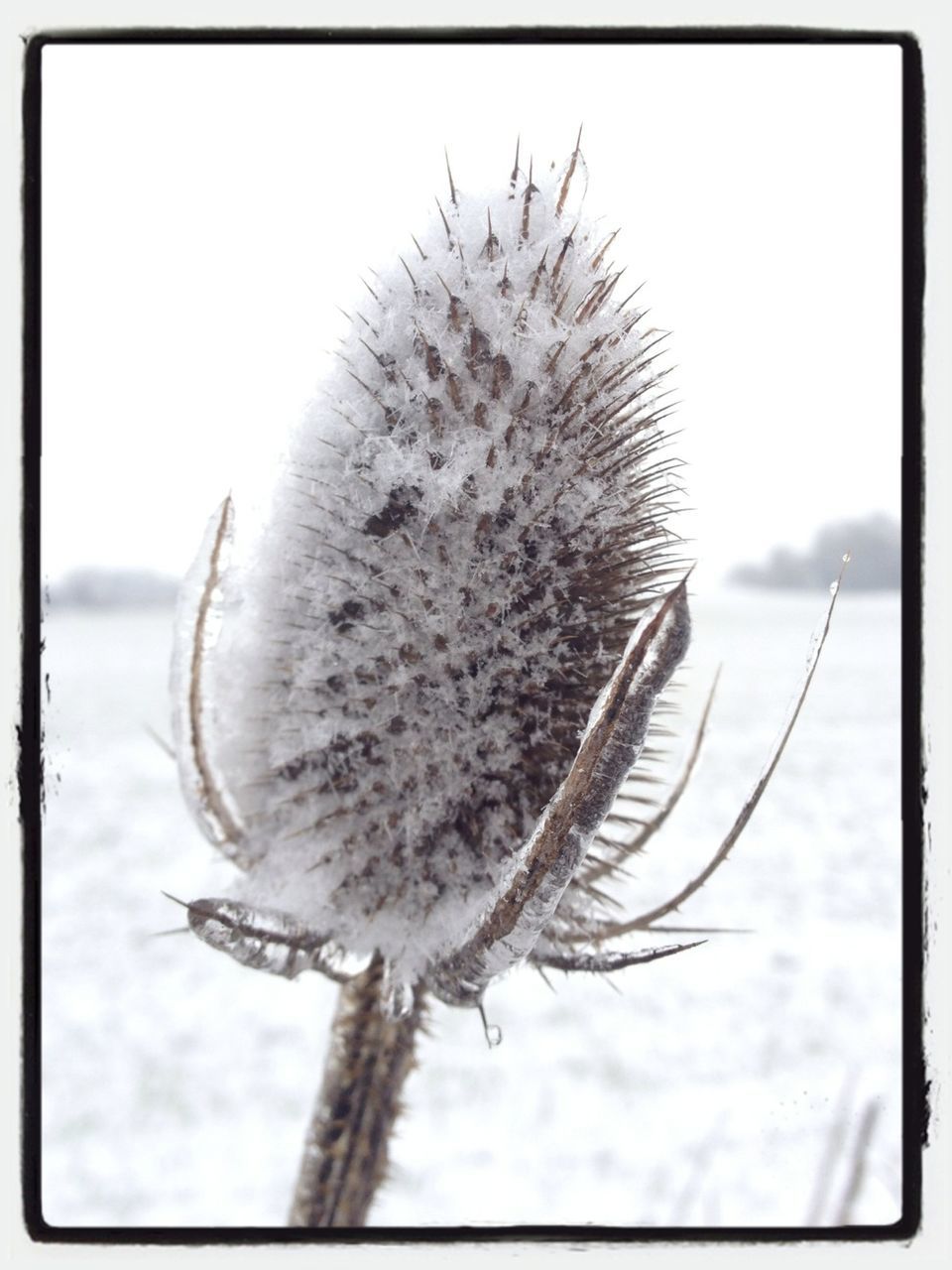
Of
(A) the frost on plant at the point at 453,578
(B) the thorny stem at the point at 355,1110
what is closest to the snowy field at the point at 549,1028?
(B) the thorny stem at the point at 355,1110

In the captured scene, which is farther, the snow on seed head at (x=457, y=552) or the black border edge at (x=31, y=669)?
the black border edge at (x=31, y=669)

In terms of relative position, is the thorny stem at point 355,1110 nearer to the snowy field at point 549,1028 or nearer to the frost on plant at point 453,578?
the frost on plant at point 453,578

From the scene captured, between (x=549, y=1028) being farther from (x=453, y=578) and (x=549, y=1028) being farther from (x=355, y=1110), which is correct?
(x=453, y=578)

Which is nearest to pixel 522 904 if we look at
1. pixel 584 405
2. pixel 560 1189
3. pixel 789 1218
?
pixel 584 405

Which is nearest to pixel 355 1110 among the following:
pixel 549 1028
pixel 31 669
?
pixel 31 669

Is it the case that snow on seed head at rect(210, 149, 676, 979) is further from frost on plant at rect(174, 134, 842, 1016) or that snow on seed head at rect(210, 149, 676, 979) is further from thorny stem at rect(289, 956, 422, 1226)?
thorny stem at rect(289, 956, 422, 1226)

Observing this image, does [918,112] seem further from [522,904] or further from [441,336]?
[522,904]

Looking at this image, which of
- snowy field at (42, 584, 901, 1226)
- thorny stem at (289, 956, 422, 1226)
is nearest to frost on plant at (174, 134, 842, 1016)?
thorny stem at (289, 956, 422, 1226)
